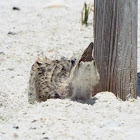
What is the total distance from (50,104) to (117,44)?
34.5 inches

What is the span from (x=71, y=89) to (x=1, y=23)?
365 cm

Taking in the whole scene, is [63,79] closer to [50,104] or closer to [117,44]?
[50,104]

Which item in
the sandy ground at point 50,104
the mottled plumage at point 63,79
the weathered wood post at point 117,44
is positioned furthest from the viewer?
the weathered wood post at point 117,44

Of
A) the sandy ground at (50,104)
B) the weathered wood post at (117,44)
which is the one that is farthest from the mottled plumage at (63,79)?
the weathered wood post at (117,44)

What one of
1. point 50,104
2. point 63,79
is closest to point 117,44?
point 63,79

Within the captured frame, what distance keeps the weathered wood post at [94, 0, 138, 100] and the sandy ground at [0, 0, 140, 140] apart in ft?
0.50

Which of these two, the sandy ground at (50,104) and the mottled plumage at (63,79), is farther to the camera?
the mottled plumage at (63,79)

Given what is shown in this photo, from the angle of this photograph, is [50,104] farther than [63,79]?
No

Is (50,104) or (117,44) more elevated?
(117,44)

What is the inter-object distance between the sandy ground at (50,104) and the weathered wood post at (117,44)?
15 centimetres

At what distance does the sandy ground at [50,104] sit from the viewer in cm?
347

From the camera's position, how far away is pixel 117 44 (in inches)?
158

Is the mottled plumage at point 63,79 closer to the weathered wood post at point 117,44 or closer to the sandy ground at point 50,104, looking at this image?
the sandy ground at point 50,104

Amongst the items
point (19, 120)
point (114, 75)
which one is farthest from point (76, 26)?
point (19, 120)
